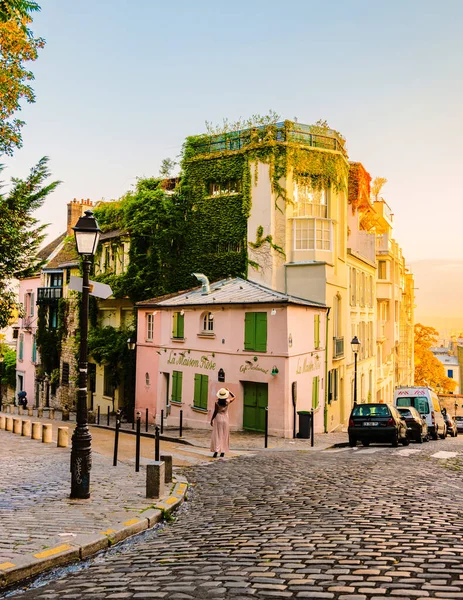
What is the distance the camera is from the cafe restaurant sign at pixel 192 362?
2688cm

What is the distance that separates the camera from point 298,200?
31.2m

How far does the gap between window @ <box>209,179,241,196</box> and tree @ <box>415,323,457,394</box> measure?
1975 inches

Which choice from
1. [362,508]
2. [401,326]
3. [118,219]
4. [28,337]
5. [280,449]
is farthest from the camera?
[401,326]

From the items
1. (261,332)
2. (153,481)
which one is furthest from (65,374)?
(153,481)

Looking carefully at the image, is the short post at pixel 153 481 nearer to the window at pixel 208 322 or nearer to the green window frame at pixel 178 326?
the window at pixel 208 322

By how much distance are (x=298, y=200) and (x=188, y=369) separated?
10156 mm

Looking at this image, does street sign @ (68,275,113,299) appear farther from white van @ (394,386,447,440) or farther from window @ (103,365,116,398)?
window @ (103,365,116,398)

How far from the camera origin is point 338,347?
107 ft

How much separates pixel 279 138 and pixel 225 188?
3923 mm

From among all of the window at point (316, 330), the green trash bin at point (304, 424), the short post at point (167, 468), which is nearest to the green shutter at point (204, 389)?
the green trash bin at point (304, 424)

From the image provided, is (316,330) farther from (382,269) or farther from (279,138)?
(382,269)

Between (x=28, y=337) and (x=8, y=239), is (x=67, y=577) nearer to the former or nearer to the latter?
(x=8, y=239)

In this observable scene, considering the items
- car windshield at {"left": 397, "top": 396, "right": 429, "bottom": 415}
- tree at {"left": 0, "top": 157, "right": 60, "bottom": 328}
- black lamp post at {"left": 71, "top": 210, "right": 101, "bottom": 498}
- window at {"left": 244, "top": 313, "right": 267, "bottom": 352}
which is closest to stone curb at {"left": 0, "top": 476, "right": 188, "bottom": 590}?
black lamp post at {"left": 71, "top": 210, "right": 101, "bottom": 498}

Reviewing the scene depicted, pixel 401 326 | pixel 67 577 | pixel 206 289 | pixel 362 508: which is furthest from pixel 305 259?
pixel 401 326
